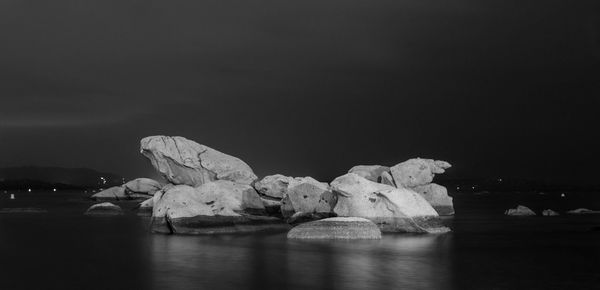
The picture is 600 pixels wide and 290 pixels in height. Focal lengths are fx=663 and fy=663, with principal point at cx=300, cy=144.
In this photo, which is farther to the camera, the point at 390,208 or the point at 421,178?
the point at 421,178

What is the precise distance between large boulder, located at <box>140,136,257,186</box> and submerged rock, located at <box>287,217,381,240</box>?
37.4 m

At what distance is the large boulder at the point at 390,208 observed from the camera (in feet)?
172

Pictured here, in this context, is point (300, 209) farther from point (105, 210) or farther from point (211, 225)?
point (105, 210)

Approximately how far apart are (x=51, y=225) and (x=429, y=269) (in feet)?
146

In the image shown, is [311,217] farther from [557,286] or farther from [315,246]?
[557,286]

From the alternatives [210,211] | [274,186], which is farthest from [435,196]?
[210,211]

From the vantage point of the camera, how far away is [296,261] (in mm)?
36062

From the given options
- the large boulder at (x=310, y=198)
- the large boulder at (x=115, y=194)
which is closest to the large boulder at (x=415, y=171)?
the large boulder at (x=310, y=198)

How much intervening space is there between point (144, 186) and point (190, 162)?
145 feet

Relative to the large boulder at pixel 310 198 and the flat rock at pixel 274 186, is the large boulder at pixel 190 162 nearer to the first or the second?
the flat rock at pixel 274 186

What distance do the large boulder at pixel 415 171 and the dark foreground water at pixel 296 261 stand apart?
92.6 feet

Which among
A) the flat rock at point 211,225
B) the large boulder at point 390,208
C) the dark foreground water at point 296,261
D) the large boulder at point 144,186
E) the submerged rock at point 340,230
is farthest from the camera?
the large boulder at point 144,186

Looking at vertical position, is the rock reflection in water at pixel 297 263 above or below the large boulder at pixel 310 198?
below

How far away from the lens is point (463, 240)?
49.2m
